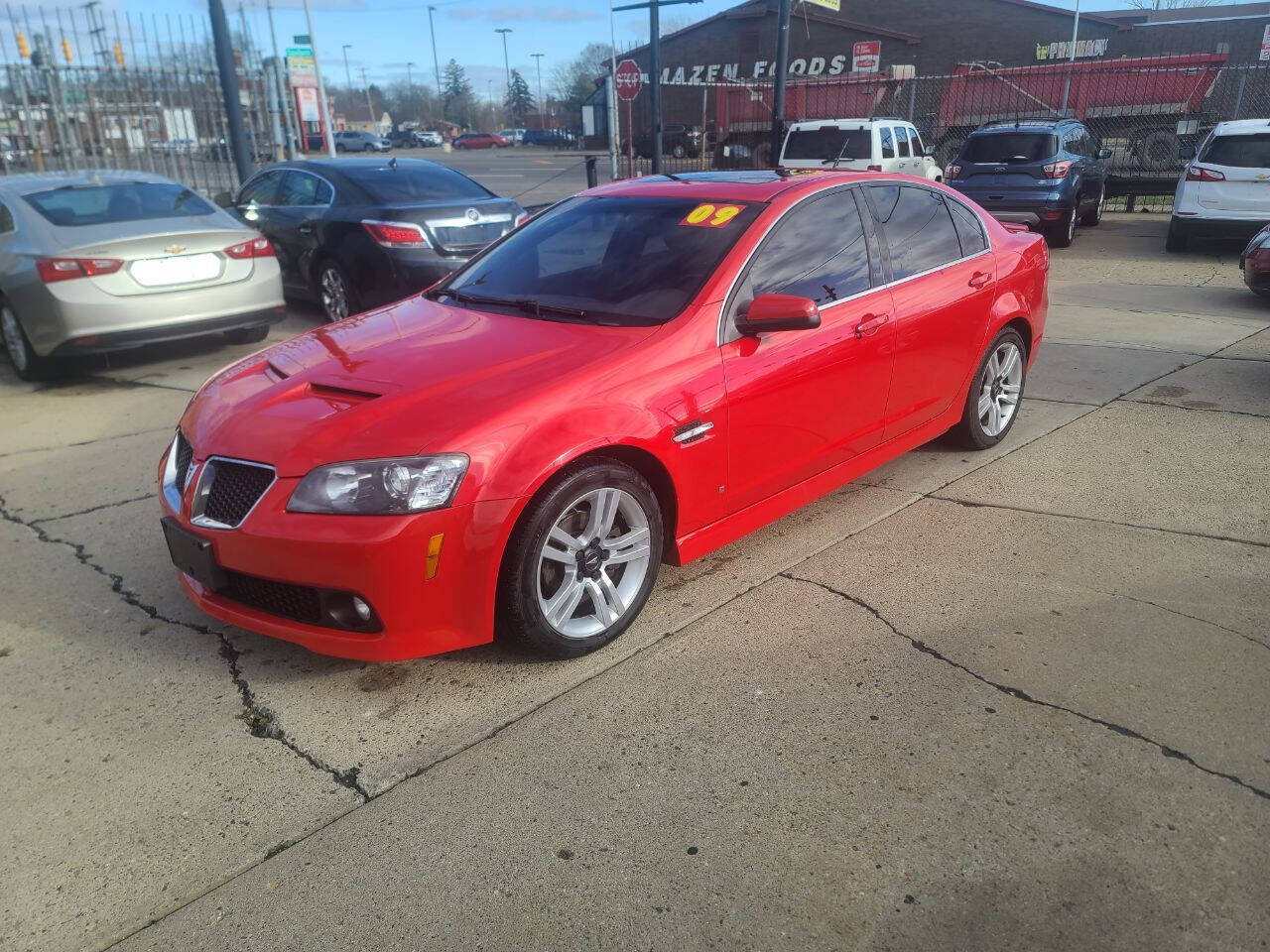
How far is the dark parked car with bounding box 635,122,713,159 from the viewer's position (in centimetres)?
3009

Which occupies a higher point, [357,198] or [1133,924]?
[357,198]

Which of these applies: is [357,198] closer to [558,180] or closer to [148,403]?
[148,403]

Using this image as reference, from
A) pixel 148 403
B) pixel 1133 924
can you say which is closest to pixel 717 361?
pixel 1133 924

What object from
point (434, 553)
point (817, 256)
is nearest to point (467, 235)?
point (817, 256)

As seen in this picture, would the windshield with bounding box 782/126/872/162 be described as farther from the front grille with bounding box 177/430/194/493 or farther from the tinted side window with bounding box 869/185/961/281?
the front grille with bounding box 177/430/194/493

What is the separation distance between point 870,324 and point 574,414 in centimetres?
160

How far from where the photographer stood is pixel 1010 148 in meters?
14.0

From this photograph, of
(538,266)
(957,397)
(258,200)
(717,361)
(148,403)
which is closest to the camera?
(717,361)

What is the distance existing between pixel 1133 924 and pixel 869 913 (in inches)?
22.6

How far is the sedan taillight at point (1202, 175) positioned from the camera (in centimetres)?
1194

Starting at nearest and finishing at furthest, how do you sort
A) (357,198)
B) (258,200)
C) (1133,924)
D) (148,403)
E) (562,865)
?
(1133,924) → (562,865) → (148,403) → (357,198) → (258,200)

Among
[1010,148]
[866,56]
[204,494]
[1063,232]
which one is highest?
[866,56]

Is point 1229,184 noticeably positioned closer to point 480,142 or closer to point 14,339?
point 14,339

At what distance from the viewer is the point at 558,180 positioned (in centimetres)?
2875
